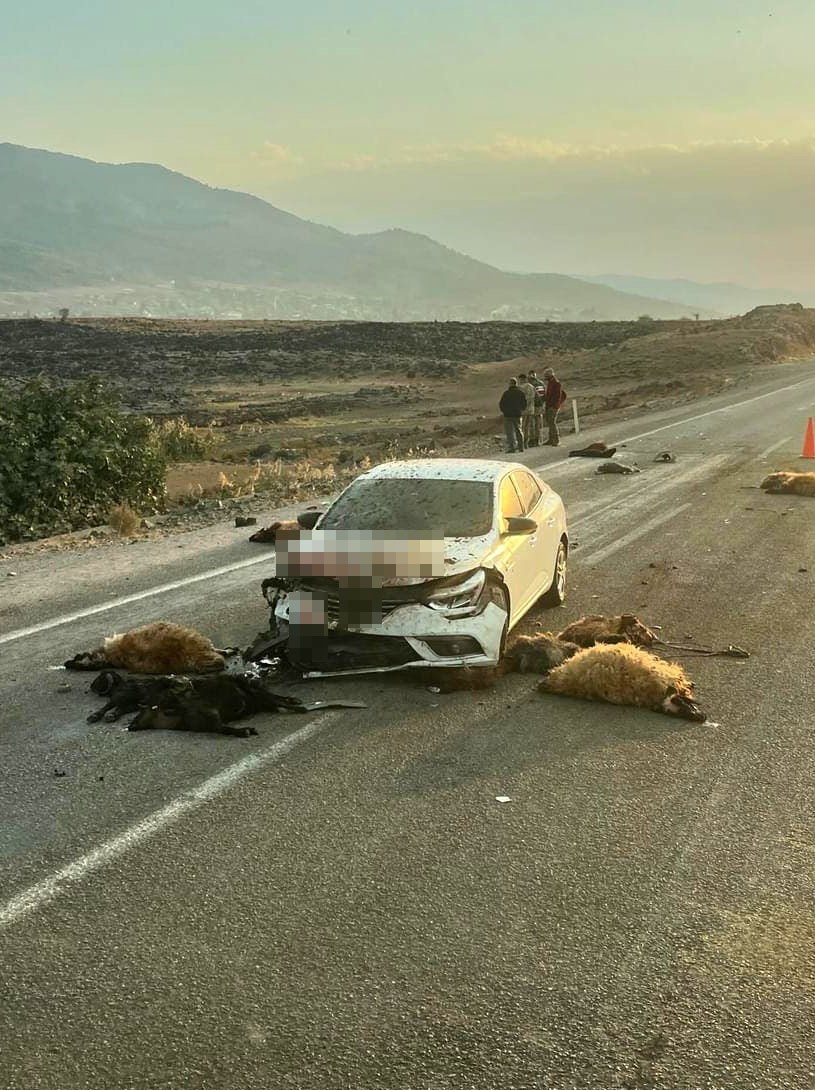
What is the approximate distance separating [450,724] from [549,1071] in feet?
11.3

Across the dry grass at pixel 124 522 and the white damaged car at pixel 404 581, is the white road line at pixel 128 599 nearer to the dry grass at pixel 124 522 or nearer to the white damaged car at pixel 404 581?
the white damaged car at pixel 404 581

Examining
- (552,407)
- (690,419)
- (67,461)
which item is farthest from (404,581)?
(690,419)

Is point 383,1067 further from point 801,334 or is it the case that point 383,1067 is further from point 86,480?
point 801,334

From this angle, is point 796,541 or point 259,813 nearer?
point 259,813

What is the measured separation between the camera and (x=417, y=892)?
15.6 ft

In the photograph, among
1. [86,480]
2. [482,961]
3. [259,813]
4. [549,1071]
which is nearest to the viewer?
[549,1071]

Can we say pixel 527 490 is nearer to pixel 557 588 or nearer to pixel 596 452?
pixel 557 588

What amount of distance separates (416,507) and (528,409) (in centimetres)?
1846

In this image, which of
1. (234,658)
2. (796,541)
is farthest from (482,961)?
(796,541)

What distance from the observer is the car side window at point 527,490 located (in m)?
9.64

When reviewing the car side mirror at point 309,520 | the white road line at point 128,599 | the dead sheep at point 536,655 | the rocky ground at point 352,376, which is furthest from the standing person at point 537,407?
the dead sheep at point 536,655

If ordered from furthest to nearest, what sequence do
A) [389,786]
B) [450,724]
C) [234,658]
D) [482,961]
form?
1. [234,658]
2. [450,724]
3. [389,786]
4. [482,961]

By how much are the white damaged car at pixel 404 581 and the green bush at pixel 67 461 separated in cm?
877

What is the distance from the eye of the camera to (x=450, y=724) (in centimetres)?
697
